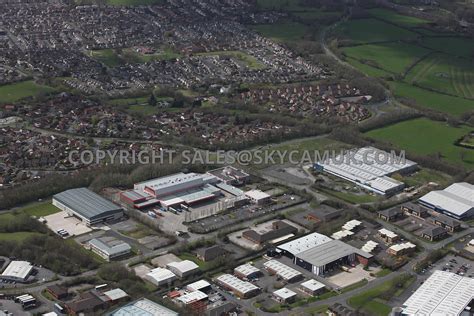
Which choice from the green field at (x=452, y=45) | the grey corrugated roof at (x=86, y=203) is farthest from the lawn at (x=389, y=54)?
the grey corrugated roof at (x=86, y=203)

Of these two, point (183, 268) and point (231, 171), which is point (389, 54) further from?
point (183, 268)

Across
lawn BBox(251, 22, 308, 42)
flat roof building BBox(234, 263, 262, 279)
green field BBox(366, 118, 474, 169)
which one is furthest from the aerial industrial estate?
lawn BBox(251, 22, 308, 42)

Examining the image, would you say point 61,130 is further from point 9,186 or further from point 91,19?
point 91,19

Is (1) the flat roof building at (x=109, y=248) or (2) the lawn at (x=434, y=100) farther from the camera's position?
(2) the lawn at (x=434, y=100)

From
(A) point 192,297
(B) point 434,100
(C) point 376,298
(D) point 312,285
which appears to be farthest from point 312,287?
(B) point 434,100

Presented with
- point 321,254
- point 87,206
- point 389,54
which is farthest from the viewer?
point 389,54

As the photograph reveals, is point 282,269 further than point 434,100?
No

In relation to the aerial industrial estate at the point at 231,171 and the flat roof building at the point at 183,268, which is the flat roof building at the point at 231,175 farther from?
the flat roof building at the point at 183,268
